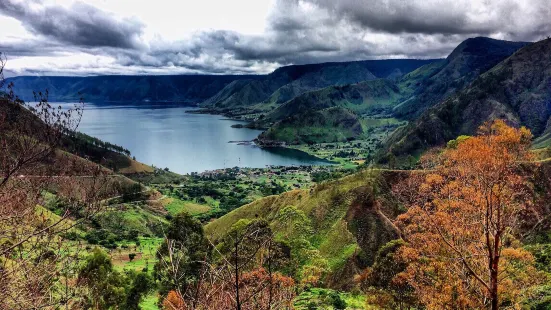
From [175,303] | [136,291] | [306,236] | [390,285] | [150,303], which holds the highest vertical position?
[390,285]

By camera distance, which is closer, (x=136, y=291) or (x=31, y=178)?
(x=31, y=178)

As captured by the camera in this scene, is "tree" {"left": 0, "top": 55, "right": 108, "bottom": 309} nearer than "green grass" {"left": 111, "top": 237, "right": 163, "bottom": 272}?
Yes

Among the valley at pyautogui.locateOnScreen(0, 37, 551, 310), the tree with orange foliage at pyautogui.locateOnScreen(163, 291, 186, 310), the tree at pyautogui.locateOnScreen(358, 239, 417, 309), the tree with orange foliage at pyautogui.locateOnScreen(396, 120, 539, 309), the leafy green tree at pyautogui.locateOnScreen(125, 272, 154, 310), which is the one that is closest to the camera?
the tree with orange foliage at pyautogui.locateOnScreen(163, 291, 186, 310)

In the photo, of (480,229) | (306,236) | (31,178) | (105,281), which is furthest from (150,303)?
(480,229)

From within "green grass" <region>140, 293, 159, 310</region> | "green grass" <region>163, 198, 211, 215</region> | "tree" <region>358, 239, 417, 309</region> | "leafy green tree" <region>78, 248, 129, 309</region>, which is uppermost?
"tree" <region>358, 239, 417, 309</region>

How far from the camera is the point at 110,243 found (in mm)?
88750

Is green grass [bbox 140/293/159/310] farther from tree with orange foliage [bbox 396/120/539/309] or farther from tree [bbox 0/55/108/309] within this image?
tree [bbox 0/55/108/309]

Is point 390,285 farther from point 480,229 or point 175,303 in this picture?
point 175,303

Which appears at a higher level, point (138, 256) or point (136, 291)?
point (136, 291)

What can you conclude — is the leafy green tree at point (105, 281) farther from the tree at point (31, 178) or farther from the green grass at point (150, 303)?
the tree at point (31, 178)

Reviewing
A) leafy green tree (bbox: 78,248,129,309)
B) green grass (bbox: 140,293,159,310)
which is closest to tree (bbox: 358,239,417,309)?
leafy green tree (bbox: 78,248,129,309)

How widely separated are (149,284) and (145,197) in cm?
10461

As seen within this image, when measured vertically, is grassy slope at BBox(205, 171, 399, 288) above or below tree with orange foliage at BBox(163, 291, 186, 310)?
below

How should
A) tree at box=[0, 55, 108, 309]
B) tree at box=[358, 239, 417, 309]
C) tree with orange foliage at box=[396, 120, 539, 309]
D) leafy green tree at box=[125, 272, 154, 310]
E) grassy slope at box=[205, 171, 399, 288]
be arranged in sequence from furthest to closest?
grassy slope at box=[205, 171, 399, 288] < leafy green tree at box=[125, 272, 154, 310] < tree at box=[358, 239, 417, 309] < tree with orange foliage at box=[396, 120, 539, 309] < tree at box=[0, 55, 108, 309]
